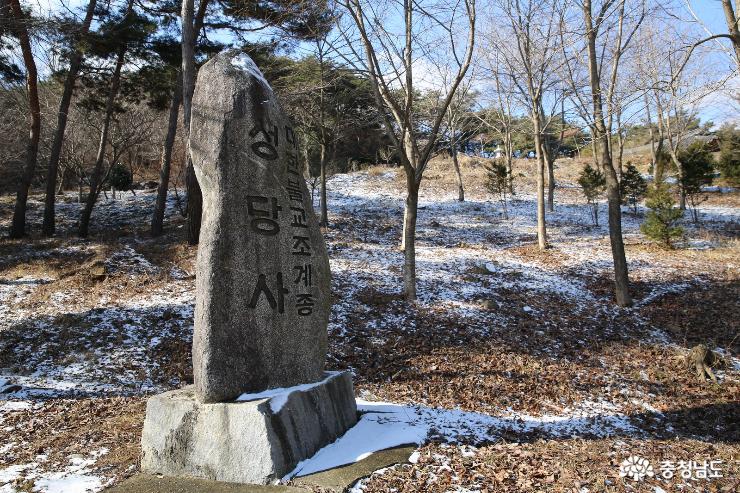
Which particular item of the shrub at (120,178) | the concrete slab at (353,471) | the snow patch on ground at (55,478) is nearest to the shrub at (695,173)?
the concrete slab at (353,471)

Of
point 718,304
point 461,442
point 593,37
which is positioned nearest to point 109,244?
point 461,442

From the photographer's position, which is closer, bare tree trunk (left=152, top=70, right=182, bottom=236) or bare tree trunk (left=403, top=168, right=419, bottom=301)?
bare tree trunk (left=403, top=168, right=419, bottom=301)

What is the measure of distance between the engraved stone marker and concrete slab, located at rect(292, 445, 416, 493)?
92 cm

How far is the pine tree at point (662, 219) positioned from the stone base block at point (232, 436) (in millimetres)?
14639

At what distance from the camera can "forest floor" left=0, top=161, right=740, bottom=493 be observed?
443 cm

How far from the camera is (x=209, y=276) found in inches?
165

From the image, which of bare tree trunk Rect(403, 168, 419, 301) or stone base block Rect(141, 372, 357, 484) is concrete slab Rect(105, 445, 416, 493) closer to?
stone base block Rect(141, 372, 357, 484)

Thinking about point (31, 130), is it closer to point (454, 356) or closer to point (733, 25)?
point (454, 356)

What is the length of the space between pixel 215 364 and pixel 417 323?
5632 millimetres

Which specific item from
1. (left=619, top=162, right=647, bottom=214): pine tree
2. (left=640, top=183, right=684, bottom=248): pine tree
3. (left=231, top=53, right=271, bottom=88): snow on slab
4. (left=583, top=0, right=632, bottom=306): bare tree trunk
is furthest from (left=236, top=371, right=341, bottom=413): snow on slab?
(left=619, top=162, right=647, bottom=214): pine tree

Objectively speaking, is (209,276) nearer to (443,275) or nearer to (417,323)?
(417,323)

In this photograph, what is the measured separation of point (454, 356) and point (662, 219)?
36.8 feet

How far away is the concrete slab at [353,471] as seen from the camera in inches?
152

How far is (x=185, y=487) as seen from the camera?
12.8 ft
